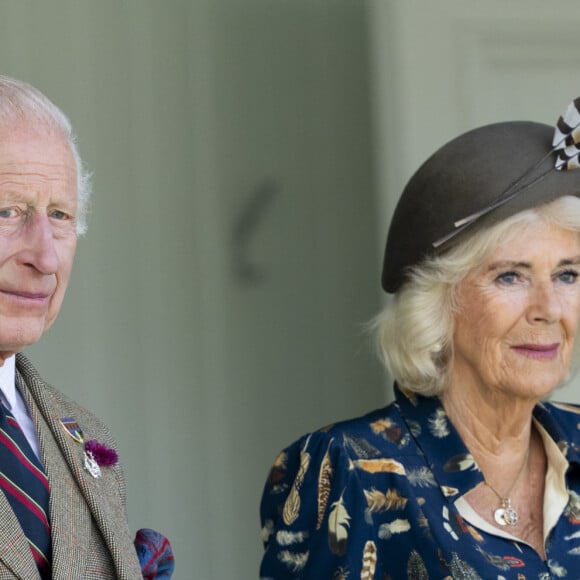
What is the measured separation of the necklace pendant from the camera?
9.97ft

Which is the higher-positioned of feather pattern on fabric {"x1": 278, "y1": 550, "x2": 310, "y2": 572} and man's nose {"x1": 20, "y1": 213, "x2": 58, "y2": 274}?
man's nose {"x1": 20, "y1": 213, "x2": 58, "y2": 274}

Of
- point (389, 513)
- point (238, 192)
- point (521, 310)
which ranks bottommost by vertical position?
→ point (389, 513)

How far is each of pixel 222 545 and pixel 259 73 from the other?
5.14ft

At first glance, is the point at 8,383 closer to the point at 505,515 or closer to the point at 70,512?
the point at 70,512

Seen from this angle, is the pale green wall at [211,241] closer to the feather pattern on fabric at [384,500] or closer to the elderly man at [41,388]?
the feather pattern on fabric at [384,500]

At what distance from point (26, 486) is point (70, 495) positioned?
11 centimetres

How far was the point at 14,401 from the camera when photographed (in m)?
2.44

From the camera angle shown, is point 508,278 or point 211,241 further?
point 211,241

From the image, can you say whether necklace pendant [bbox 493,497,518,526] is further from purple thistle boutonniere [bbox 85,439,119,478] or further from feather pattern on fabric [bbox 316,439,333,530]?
purple thistle boutonniere [bbox 85,439,119,478]

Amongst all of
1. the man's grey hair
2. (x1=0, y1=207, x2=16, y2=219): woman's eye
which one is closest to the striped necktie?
(x1=0, y1=207, x2=16, y2=219): woman's eye

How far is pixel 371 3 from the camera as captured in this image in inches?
167

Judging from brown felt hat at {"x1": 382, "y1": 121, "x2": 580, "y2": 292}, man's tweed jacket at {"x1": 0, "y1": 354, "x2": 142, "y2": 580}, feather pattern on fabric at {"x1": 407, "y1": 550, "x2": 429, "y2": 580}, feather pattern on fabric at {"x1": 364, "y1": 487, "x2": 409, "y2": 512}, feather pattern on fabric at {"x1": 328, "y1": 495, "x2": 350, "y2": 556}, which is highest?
brown felt hat at {"x1": 382, "y1": 121, "x2": 580, "y2": 292}

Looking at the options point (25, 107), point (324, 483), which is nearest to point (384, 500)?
point (324, 483)

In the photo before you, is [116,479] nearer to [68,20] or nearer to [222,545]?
[222,545]
